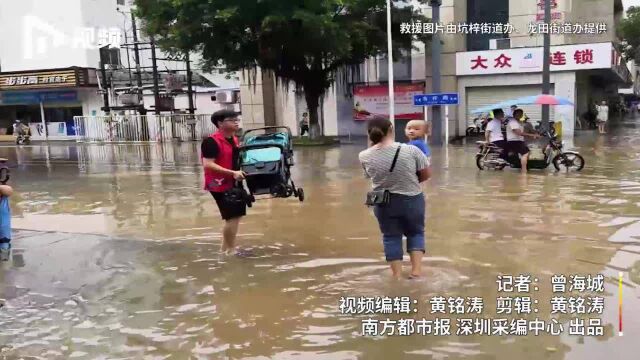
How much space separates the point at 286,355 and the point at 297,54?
1939cm

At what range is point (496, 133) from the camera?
13.1m

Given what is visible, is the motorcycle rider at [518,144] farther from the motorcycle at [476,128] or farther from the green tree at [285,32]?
the motorcycle at [476,128]

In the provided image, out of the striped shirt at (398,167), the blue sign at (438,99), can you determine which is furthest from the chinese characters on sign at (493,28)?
the striped shirt at (398,167)

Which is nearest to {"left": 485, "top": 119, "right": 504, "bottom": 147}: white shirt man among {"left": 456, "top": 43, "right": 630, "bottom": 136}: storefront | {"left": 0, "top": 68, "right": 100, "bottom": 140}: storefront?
{"left": 456, "top": 43, "right": 630, "bottom": 136}: storefront

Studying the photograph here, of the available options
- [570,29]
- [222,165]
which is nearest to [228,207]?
[222,165]

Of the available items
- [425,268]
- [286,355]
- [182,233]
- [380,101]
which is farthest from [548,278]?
[380,101]

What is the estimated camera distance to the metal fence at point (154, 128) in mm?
30547

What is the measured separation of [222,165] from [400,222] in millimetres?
2036

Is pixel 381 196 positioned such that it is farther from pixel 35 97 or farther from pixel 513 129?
pixel 35 97

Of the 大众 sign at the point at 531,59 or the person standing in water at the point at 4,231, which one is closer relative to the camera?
the person standing in water at the point at 4,231

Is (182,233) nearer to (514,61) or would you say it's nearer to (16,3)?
(514,61)

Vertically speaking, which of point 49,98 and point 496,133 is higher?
point 49,98

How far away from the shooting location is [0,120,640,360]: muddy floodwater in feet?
14.0

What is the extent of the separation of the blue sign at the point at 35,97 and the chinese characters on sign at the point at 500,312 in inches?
1414
